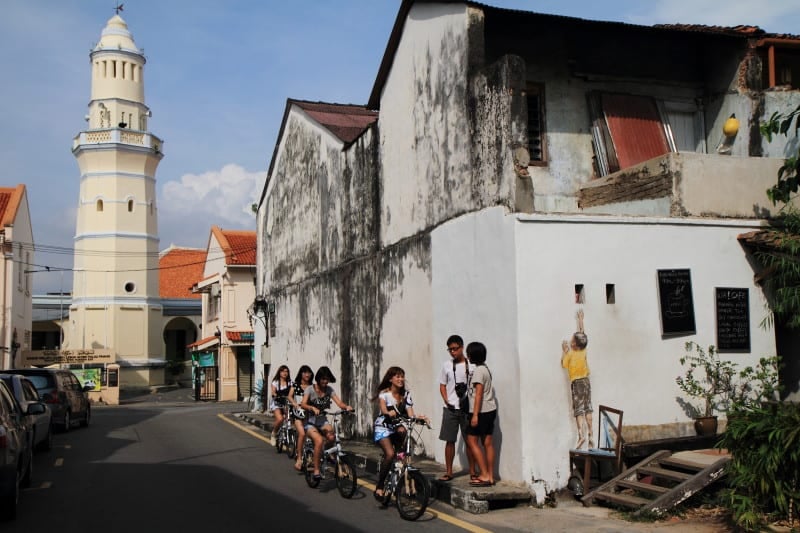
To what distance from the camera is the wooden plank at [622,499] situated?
9.13 metres

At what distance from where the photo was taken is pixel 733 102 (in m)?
14.9

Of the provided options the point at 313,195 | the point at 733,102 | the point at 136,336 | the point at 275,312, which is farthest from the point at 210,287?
the point at 733,102

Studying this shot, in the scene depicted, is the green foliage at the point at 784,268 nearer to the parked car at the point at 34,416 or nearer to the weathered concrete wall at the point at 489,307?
the weathered concrete wall at the point at 489,307

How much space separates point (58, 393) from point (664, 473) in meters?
17.0

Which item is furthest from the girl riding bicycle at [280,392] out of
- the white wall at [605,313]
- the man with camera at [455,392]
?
the white wall at [605,313]

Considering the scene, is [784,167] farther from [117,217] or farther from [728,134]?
[117,217]

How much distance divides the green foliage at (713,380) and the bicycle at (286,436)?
7264 millimetres

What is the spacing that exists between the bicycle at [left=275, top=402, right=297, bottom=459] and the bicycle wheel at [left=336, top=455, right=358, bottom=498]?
4.21m

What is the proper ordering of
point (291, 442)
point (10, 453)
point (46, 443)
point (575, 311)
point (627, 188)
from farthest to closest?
1. point (46, 443)
2. point (291, 442)
3. point (627, 188)
4. point (575, 311)
5. point (10, 453)

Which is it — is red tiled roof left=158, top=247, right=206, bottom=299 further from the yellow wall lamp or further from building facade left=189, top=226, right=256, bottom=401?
the yellow wall lamp

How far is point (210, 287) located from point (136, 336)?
9.75m

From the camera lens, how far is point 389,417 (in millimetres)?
10102

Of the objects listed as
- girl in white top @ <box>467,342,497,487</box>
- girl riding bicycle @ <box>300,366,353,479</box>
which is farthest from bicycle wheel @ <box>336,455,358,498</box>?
girl in white top @ <box>467,342,497,487</box>

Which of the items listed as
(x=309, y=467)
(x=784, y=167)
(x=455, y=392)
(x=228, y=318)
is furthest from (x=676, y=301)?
(x=228, y=318)
